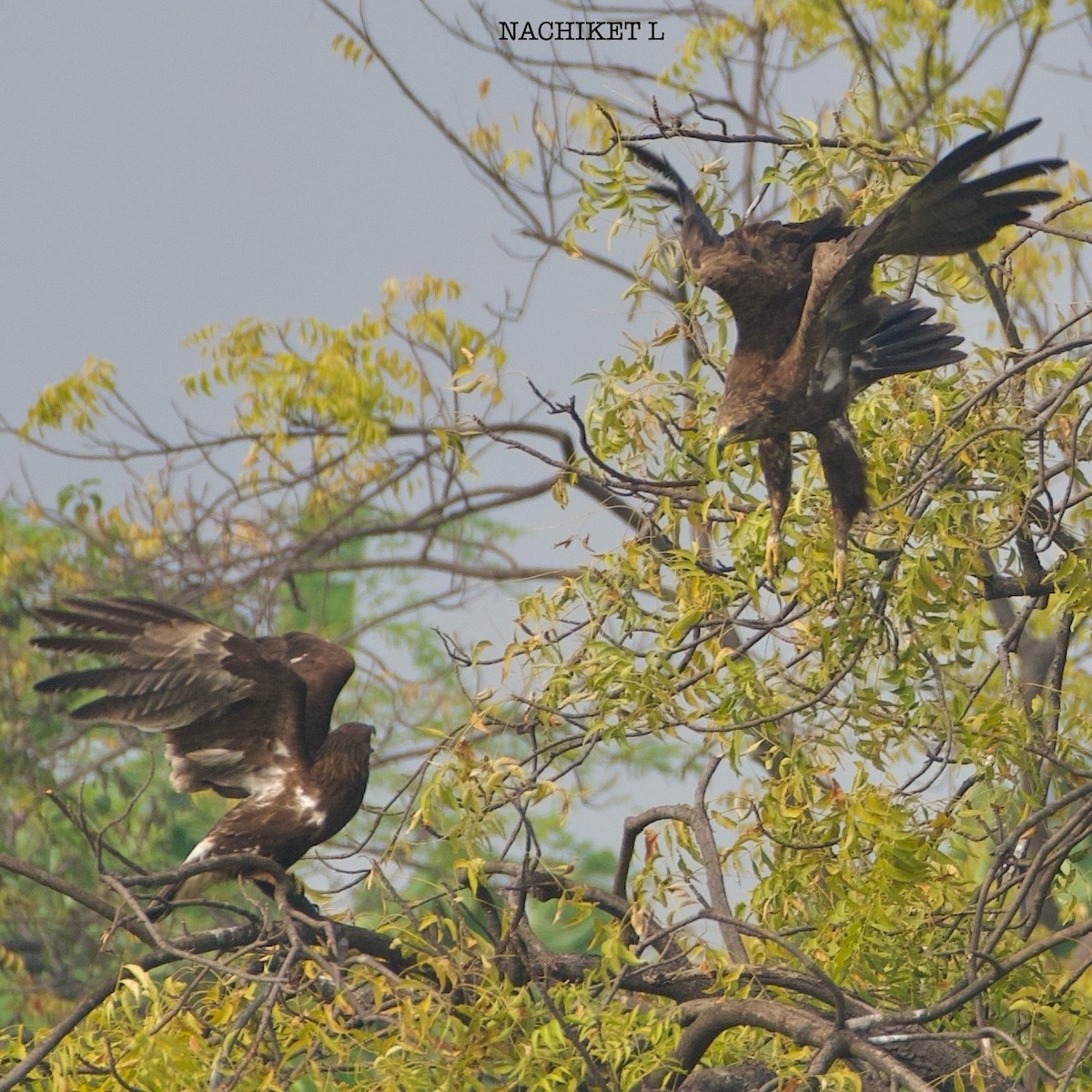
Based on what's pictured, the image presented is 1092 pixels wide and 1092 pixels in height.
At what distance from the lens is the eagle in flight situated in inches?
142

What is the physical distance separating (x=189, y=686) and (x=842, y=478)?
5.77 ft

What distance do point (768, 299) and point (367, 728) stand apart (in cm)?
166

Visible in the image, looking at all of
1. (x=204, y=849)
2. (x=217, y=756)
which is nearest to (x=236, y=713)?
(x=217, y=756)

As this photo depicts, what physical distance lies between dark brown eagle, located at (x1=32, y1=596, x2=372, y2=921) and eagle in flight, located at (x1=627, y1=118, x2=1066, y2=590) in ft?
4.59

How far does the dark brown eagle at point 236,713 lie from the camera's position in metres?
4.29

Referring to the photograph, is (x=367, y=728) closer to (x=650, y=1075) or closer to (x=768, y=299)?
(x=650, y=1075)

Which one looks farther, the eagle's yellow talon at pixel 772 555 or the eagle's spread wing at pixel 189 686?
the eagle's spread wing at pixel 189 686

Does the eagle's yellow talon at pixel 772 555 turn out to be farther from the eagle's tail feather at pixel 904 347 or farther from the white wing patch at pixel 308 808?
the white wing patch at pixel 308 808

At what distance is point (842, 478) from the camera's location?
4.02m

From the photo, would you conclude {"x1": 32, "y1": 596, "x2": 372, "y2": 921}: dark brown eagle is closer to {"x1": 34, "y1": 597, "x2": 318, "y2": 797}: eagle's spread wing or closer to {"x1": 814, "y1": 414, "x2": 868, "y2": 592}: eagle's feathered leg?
{"x1": 34, "y1": 597, "x2": 318, "y2": 797}: eagle's spread wing

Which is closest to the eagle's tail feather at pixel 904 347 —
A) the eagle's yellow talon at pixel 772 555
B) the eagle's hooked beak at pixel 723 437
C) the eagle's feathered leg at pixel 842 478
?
the eagle's feathered leg at pixel 842 478

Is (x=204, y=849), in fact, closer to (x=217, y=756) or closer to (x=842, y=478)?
(x=217, y=756)

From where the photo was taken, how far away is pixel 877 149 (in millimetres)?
4109

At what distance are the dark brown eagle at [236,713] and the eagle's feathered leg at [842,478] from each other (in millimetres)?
1492
